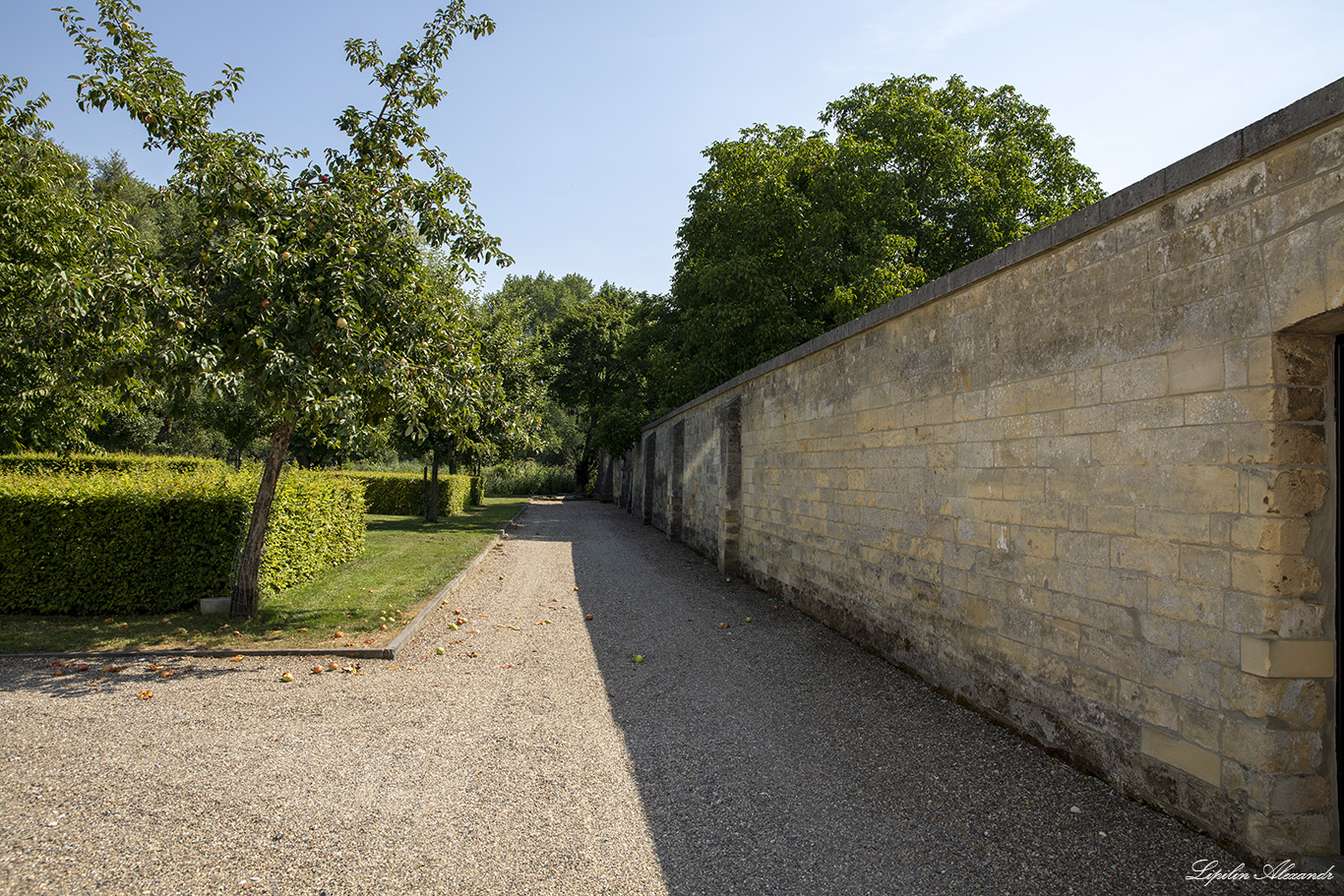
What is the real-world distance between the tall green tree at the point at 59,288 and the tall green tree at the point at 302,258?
16.1 inches

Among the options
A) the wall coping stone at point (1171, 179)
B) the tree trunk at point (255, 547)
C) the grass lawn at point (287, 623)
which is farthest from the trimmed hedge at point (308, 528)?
the wall coping stone at point (1171, 179)

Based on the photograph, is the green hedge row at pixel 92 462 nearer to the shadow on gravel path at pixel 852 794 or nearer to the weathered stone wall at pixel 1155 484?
the shadow on gravel path at pixel 852 794

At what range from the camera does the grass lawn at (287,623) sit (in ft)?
21.3

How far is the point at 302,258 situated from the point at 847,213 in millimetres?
15729

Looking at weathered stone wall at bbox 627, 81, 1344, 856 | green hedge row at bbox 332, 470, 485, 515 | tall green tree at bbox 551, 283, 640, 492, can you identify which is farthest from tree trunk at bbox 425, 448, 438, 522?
tall green tree at bbox 551, 283, 640, 492

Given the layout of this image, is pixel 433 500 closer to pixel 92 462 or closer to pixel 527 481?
pixel 92 462

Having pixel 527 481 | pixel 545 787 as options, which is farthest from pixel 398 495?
pixel 545 787

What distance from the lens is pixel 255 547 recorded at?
7.32m

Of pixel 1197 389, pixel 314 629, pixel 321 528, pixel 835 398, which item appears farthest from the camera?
pixel 321 528

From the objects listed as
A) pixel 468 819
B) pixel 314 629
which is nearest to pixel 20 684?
pixel 314 629

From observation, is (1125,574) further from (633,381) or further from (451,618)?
(633,381)

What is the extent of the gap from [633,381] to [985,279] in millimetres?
28348

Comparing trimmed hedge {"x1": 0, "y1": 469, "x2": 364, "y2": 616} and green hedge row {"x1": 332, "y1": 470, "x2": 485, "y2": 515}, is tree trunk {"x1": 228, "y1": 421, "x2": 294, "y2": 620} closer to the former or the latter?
trimmed hedge {"x1": 0, "y1": 469, "x2": 364, "y2": 616}

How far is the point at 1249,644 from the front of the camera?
3.08 m
